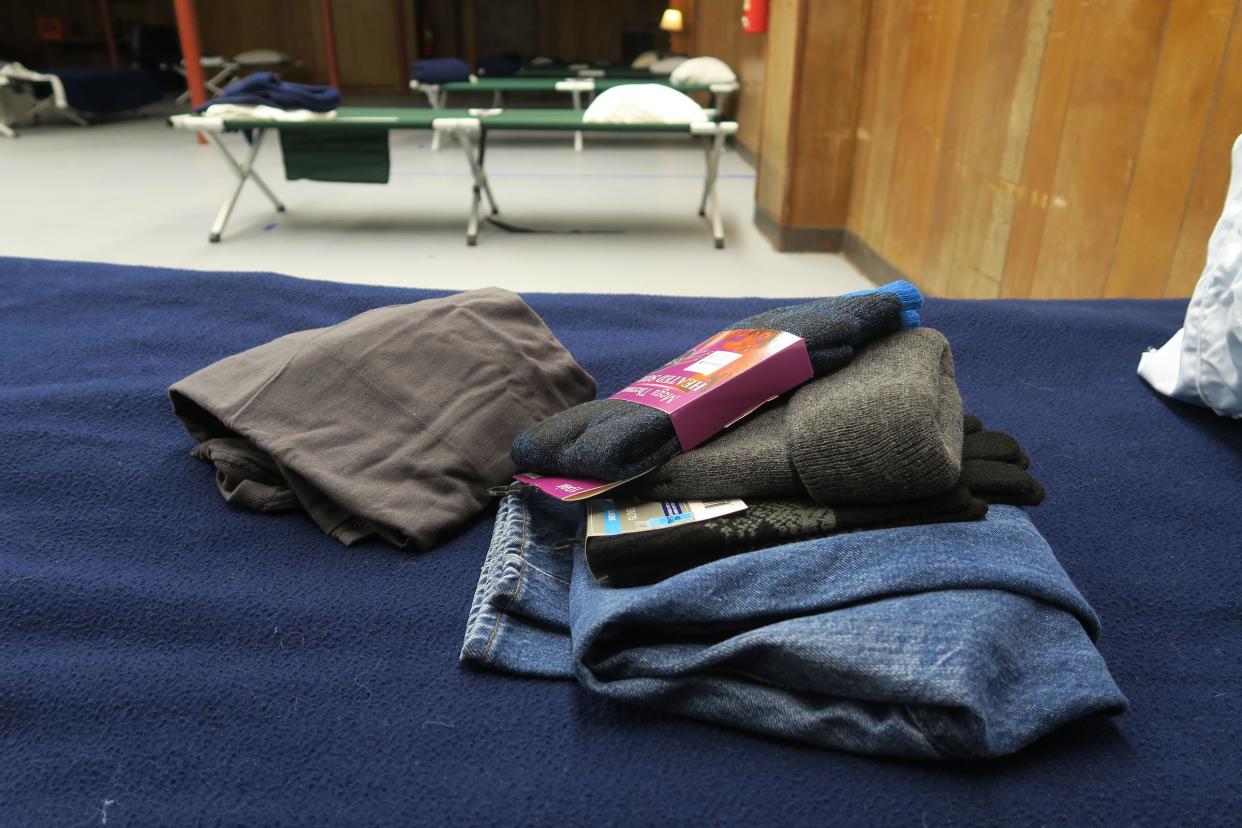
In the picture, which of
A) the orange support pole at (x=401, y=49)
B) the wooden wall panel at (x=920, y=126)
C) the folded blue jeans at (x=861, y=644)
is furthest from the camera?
the orange support pole at (x=401, y=49)

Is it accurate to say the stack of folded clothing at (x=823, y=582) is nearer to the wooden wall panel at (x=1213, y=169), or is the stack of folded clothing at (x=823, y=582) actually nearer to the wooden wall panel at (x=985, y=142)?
the wooden wall panel at (x=1213, y=169)

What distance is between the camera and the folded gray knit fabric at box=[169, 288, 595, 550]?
2.74ft

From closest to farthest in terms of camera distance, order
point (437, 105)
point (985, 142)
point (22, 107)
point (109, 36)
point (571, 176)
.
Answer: point (985, 142) → point (571, 176) → point (437, 105) → point (22, 107) → point (109, 36)

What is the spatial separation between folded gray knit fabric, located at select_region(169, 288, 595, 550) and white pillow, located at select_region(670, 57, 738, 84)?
4902mm

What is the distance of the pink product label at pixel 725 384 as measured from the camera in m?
0.75

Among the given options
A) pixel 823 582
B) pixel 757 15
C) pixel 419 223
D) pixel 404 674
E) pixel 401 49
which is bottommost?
pixel 419 223

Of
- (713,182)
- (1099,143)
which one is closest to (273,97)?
(713,182)

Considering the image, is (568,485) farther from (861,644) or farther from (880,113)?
(880,113)

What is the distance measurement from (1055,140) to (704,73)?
158 inches

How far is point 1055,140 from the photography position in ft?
5.95

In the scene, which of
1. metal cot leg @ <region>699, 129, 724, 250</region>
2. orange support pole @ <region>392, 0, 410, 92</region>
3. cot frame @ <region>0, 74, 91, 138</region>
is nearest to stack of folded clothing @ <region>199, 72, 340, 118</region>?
metal cot leg @ <region>699, 129, 724, 250</region>

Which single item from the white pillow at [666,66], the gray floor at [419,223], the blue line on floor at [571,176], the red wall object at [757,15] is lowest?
the gray floor at [419,223]

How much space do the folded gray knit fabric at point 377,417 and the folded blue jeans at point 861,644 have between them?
8.1 inches

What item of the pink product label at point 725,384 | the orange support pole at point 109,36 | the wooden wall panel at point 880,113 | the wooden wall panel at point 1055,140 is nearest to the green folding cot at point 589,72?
the wooden wall panel at point 880,113
